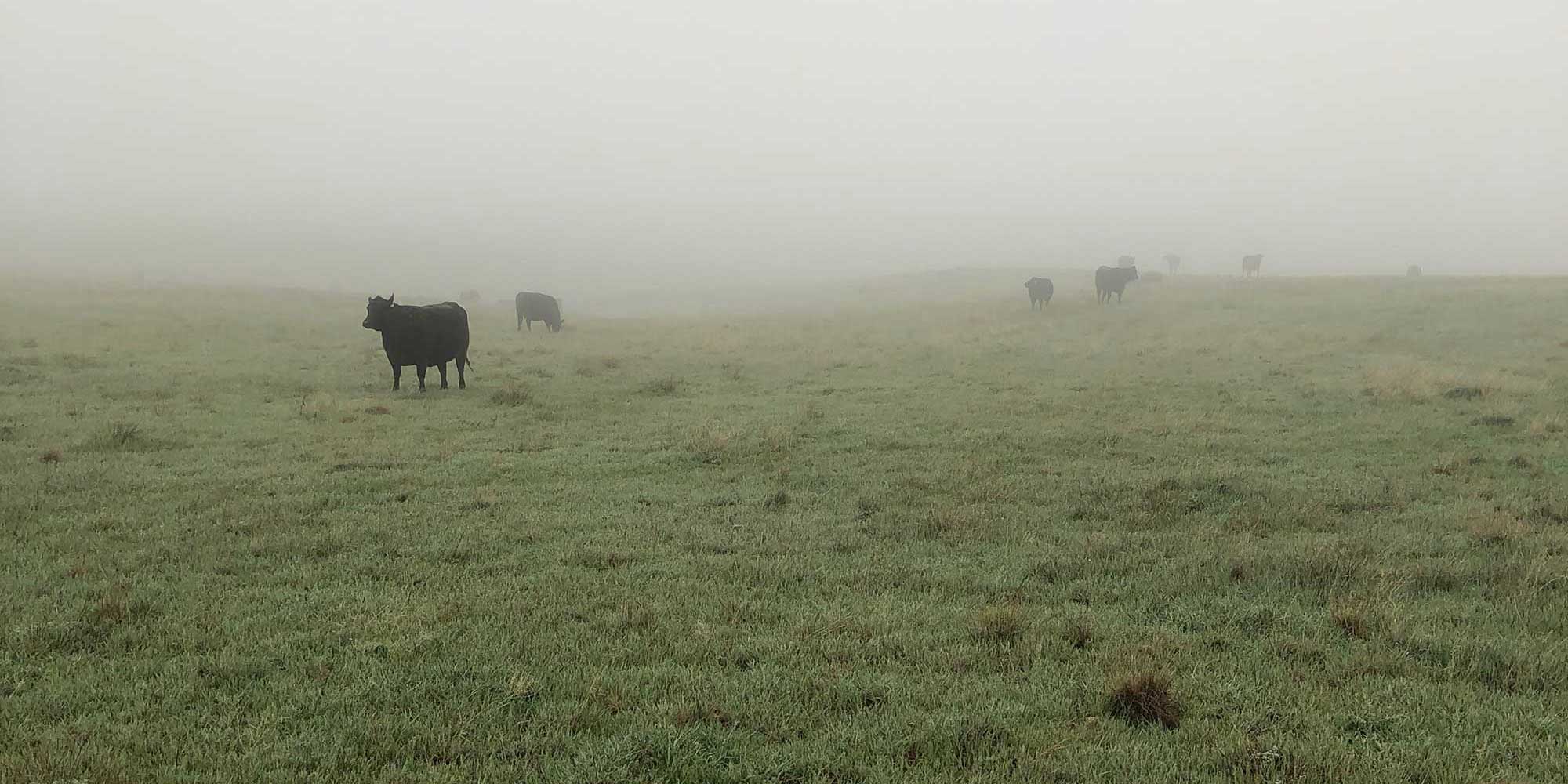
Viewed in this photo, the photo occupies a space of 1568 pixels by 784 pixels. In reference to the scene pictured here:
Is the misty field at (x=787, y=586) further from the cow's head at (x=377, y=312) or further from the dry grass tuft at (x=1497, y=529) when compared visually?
the cow's head at (x=377, y=312)

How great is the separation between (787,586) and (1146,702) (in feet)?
10.6

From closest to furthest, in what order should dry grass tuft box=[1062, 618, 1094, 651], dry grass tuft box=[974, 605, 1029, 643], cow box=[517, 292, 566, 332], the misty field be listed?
the misty field < dry grass tuft box=[1062, 618, 1094, 651] < dry grass tuft box=[974, 605, 1029, 643] < cow box=[517, 292, 566, 332]

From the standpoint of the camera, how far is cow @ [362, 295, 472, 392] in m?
18.8

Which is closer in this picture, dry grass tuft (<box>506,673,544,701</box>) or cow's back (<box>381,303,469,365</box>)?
dry grass tuft (<box>506,673,544,701</box>)

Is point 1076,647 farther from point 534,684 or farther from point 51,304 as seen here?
point 51,304

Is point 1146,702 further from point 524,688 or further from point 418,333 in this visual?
point 418,333

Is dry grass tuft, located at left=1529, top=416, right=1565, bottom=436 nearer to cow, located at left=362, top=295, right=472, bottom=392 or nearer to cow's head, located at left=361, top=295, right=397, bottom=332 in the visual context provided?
cow, located at left=362, top=295, right=472, bottom=392

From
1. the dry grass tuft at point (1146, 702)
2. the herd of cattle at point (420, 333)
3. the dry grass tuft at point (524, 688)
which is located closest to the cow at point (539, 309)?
the herd of cattle at point (420, 333)

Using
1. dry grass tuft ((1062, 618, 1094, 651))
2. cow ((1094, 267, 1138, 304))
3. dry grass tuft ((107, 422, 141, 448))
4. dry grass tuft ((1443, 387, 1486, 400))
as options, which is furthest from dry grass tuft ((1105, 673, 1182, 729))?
cow ((1094, 267, 1138, 304))

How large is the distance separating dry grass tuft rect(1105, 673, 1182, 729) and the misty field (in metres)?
0.02

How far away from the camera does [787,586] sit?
23.7 feet

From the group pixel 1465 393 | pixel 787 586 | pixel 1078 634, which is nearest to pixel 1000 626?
pixel 1078 634

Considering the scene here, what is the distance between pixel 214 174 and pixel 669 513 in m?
183

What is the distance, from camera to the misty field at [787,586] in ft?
15.0
